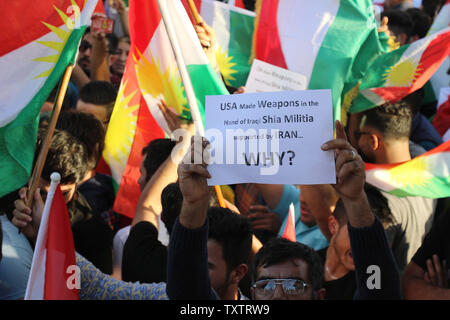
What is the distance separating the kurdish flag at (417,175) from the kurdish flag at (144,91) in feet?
3.38

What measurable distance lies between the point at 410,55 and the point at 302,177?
2.54 m

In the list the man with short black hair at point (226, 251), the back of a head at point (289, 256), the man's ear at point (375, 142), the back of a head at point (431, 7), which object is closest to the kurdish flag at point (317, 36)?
the man's ear at point (375, 142)

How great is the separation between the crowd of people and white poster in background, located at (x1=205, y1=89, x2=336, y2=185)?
0.17 feet

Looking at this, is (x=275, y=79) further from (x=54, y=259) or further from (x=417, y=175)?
(x=54, y=259)

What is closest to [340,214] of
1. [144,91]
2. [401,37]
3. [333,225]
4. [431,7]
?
[333,225]

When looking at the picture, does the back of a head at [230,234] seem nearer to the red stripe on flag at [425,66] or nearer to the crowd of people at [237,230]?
the crowd of people at [237,230]

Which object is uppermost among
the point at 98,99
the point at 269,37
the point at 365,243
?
the point at 269,37

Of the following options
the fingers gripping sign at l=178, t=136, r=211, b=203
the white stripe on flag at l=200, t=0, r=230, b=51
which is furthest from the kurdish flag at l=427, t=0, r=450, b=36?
the fingers gripping sign at l=178, t=136, r=211, b=203

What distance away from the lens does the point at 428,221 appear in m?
3.21

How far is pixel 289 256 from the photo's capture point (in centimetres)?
239

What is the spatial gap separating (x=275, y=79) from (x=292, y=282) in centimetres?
169

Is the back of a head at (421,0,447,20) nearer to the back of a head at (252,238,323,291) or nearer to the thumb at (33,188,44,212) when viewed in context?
the back of a head at (252,238,323,291)

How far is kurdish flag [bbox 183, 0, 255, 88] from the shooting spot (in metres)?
4.32
